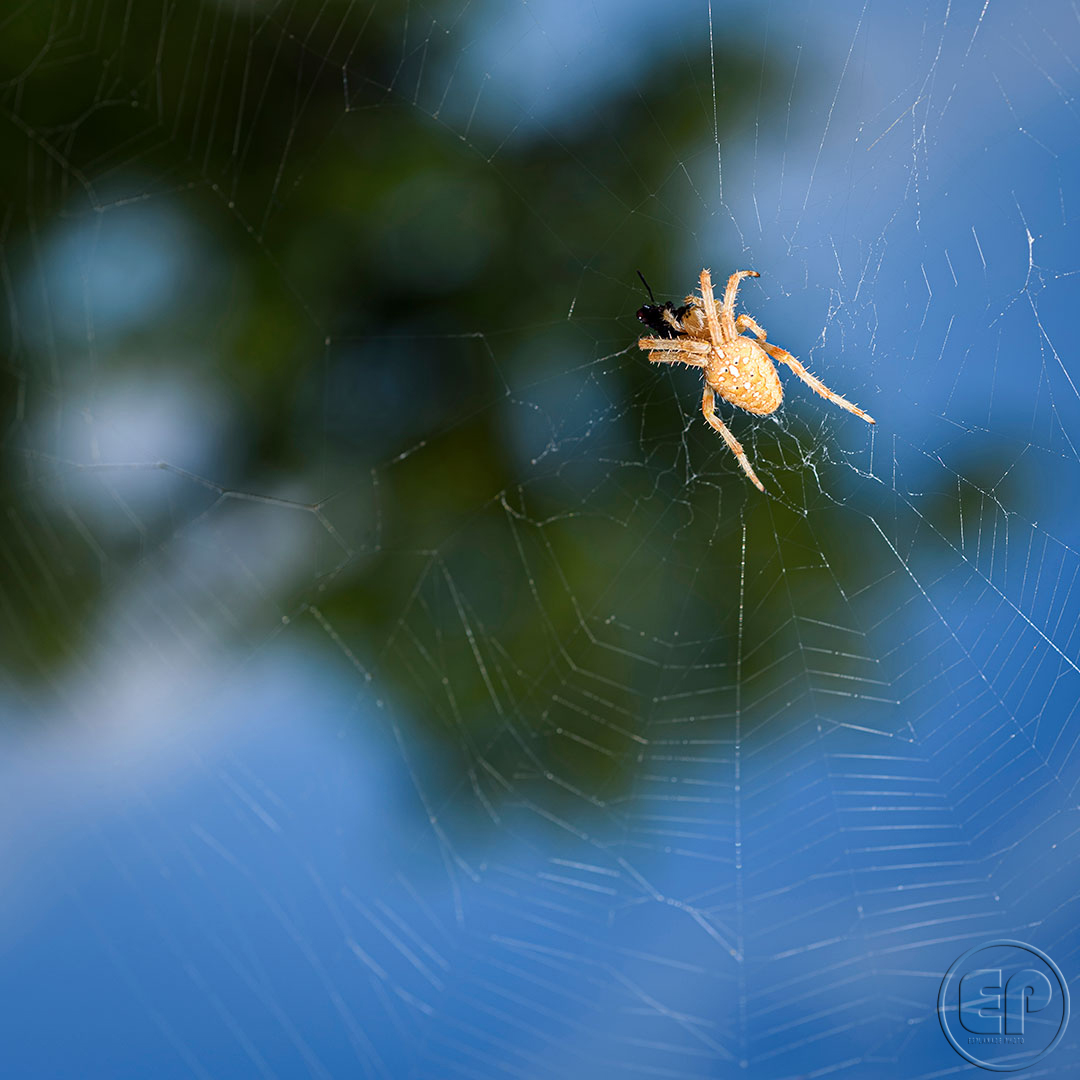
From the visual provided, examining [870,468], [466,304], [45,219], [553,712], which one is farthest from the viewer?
[553,712]

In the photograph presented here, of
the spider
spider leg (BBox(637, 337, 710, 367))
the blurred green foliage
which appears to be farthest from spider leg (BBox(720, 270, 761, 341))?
the blurred green foliage

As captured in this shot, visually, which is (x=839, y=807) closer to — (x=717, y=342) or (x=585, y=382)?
(x=717, y=342)

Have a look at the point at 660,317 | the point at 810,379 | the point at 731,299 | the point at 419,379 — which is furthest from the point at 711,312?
the point at 419,379

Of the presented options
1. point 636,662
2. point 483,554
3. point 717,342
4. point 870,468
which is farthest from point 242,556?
point 870,468

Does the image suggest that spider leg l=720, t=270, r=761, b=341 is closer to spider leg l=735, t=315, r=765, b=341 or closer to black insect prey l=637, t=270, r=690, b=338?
spider leg l=735, t=315, r=765, b=341

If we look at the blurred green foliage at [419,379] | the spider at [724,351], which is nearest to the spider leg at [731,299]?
the spider at [724,351]

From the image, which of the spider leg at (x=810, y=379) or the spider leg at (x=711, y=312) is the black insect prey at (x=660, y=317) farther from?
the spider leg at (x=810, y=379)

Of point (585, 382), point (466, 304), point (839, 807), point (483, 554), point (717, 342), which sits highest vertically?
point (466, 304)
